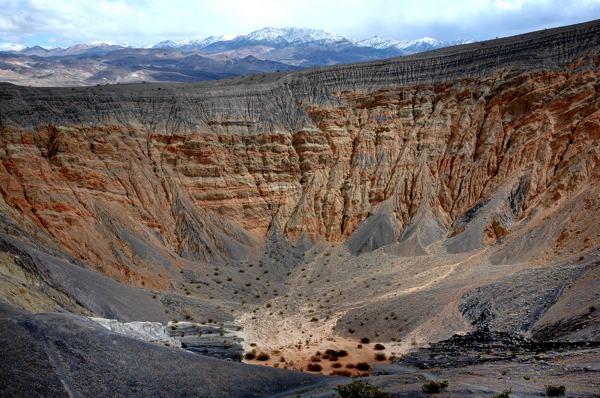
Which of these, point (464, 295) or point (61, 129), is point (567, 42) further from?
point (61, 129)

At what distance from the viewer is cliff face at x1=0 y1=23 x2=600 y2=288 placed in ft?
126

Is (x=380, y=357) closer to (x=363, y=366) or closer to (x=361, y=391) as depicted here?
(x=363, y=366)

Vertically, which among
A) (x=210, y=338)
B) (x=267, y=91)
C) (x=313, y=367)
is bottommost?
(x=313, y=367)

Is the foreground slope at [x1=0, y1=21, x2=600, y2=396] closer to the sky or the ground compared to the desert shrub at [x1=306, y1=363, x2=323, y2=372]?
closer to the sky

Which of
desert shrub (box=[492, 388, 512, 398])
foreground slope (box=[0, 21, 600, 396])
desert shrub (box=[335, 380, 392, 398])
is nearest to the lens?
desert shrub (box=[492, 388, 512, 398])

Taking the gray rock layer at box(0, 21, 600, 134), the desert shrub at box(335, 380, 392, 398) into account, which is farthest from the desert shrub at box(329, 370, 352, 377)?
the gray rock layer at box(0, 21, 600, 134)

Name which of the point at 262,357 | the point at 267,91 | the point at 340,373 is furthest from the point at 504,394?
the point at 267,91

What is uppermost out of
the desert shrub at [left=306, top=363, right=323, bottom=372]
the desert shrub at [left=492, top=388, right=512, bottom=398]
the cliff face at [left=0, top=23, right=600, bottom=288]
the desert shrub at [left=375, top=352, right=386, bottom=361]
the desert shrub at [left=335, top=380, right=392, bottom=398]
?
the cliff face at [left=0, top=23, right=600, bottom=288]

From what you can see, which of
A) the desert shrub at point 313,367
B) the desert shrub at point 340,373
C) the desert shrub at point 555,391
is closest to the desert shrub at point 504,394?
the desert shrub at point 555,391

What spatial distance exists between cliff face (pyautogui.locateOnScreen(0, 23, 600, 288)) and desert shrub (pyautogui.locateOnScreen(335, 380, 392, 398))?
66.7 feet

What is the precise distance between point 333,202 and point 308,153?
478 centimetres

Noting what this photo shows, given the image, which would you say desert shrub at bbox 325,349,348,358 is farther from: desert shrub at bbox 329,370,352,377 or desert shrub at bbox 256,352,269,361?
desert shrub at bbox 256,352,269,361

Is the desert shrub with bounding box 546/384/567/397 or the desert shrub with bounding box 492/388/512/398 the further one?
the desert shrub with bounding box 546/384/567/397

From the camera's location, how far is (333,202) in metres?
46.3
